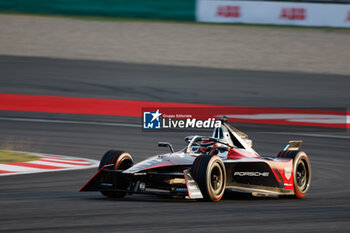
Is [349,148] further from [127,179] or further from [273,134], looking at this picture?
→ [127,179]

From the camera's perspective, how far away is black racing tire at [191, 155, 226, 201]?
7.64m

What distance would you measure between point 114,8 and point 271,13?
22.3ft

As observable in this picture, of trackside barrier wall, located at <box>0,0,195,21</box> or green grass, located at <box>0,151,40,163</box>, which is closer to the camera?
green grass, located at <box>0,151,40,163</box>

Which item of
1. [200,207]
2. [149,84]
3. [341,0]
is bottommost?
[200,207]

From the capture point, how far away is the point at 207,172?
761cm

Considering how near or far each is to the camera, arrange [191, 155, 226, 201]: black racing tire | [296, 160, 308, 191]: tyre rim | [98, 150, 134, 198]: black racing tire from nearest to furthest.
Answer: [191, 155, 226, 201]: black racing tire < [98, 150, 134, 198]: black racing tire < [296, 160, 308, 191]: tyre rim

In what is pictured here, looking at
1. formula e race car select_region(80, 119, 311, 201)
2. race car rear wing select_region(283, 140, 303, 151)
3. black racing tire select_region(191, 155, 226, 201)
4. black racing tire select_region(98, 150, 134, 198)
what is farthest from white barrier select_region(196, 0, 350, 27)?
black racing tire select_region(191, 155, 226, 201)

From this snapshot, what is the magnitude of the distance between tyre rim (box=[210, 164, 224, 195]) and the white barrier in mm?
23597

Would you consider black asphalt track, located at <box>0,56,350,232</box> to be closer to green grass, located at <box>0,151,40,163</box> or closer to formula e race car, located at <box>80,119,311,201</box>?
formula e race car, located at <box>80,119,311,201</box>

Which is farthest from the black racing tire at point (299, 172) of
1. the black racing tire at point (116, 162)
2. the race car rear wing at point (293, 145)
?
the black racing tire at point (116, 162)

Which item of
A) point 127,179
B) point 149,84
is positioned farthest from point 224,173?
point 149,84

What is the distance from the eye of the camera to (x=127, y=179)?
26.6 ft

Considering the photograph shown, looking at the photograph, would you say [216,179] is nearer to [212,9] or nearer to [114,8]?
[212,9]

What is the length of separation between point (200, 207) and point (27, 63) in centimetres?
1796
